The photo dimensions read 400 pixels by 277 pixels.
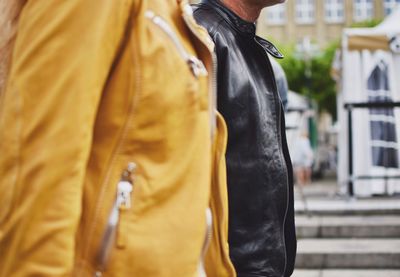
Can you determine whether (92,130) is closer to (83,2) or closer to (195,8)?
(83,2)

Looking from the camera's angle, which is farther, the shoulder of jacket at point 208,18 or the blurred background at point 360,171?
the blurred background at point 360,171

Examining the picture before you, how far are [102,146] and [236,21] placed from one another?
913 mm

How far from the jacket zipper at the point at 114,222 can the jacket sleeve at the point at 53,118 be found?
80mm

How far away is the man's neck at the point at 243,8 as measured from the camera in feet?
7.50

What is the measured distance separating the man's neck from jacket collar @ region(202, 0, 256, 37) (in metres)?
0.02

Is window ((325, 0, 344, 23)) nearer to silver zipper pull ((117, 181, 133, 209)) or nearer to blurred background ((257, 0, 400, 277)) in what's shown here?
blurred background ((257, 0, 400, 277))

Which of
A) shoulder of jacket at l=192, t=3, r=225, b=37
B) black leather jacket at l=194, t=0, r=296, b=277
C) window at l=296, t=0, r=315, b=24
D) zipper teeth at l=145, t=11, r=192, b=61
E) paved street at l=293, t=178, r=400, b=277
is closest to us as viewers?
zipper teeth at l=145, t=11, r=192, b=61

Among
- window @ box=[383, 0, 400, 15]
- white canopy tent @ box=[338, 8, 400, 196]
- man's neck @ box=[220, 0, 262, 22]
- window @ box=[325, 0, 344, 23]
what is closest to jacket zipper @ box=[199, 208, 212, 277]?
man's neck @ box=[220, 0, 262, 22]

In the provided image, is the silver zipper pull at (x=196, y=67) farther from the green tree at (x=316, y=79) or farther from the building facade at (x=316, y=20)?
the building facade at (x=316, y=20)

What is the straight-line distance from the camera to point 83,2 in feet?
4.75

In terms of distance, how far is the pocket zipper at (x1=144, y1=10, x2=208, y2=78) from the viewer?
1538 mm

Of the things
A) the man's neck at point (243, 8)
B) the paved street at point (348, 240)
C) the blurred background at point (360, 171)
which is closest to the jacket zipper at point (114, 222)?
the man's neck at point (243, 8)

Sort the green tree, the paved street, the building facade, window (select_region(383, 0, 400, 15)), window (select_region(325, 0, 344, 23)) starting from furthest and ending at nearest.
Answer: window (select_region(325, 0, 344, 23)), the building facade, window (select_region(383, 0, 400, 15)), the green tree, the paved street

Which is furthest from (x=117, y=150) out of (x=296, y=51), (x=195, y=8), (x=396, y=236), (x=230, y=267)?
(x=296, y=51)
